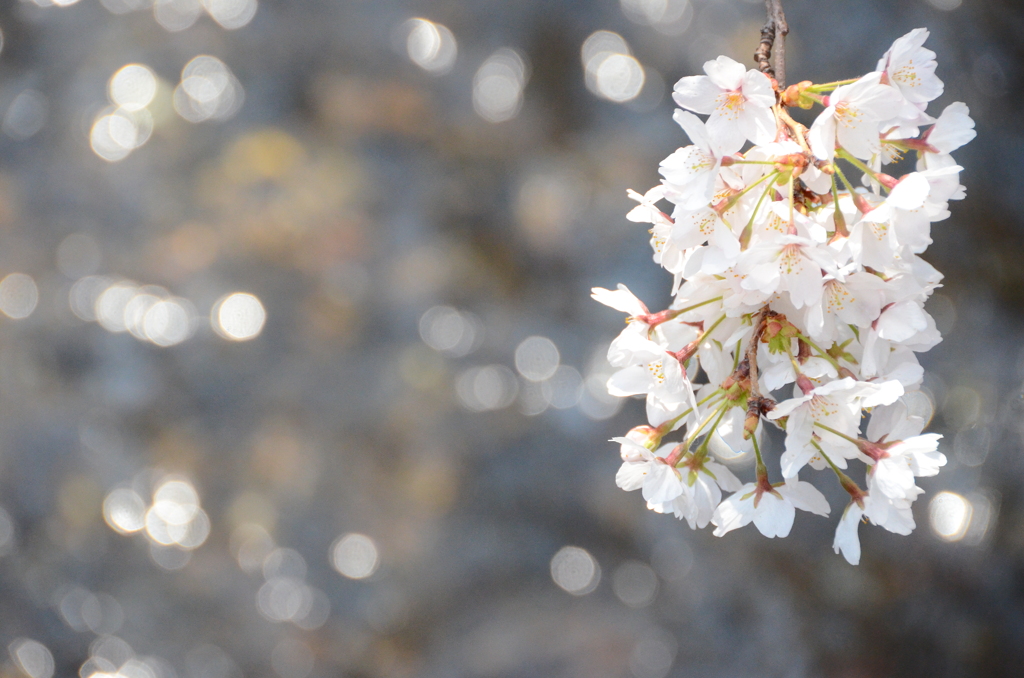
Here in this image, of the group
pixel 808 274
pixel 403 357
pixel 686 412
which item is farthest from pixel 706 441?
pixel 403 357

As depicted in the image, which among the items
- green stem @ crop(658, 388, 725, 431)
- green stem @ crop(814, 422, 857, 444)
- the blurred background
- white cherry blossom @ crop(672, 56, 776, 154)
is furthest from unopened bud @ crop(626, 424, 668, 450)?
the blurred background

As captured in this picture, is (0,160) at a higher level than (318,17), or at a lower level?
lower

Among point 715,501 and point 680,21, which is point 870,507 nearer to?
point 715,501

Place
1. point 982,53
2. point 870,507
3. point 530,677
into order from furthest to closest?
point 982,53 → point 530,677 → point 870,507

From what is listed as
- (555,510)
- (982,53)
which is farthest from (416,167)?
(982,53)

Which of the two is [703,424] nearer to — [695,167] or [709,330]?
[709,330]

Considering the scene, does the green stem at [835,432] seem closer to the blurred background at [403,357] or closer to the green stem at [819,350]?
the green stem at [819,350]
